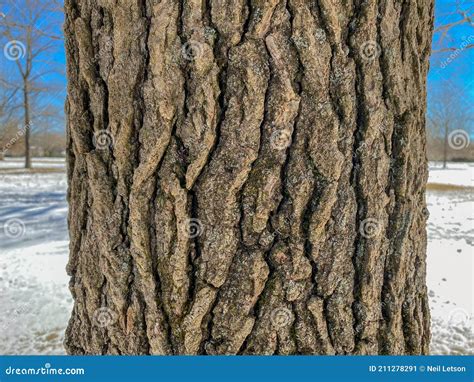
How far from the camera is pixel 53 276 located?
14.1 feet

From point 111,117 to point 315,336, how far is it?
0.93m

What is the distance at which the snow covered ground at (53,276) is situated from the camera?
3.10 meters

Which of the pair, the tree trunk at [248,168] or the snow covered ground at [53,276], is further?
the snow covered ground at [53,276]

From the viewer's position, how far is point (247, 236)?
1105mm

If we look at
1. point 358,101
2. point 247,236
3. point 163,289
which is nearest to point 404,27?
point 358,101

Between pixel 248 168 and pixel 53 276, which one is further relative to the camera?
pixel 53 276

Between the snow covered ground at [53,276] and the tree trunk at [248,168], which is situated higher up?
the tree trunk at [248,168]

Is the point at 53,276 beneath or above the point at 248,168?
beneath

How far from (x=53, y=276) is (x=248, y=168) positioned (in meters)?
3.98

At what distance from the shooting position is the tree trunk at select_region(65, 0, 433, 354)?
1.06 m

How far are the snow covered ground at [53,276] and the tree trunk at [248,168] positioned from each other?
2.24 meters

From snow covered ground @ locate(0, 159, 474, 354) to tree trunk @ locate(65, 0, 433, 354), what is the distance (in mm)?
2238

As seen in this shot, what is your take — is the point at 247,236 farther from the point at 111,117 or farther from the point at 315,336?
the point at 111,117

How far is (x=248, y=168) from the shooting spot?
108cm
